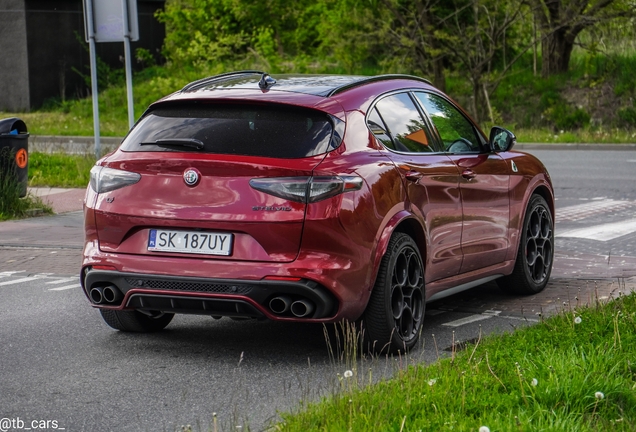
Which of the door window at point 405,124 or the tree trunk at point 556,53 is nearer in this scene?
the door window at point 405,124

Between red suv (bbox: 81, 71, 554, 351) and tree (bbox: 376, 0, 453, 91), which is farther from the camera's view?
tree (bbox: 376, 0, 453, 91)

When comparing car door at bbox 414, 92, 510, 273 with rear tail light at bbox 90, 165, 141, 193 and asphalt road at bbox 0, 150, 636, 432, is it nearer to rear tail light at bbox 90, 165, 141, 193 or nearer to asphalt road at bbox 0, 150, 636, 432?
asphalt road at bbox 0, 150, 636, 432

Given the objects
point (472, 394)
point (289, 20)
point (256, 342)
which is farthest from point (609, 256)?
point (289, 20)

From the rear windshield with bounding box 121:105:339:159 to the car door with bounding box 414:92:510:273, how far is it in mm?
1446

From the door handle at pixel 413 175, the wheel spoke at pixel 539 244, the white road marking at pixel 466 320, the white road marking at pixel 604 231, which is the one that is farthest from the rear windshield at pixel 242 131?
the white road marking at pixel 604 231

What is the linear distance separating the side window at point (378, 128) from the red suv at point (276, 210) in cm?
1

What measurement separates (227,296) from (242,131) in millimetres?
949

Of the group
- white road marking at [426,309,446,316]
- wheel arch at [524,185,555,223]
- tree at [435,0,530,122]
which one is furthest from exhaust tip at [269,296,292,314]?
tree at [435,0,530,122]

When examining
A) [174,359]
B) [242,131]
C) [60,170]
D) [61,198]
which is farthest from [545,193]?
[60,170]

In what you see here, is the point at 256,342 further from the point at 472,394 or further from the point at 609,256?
the point at 609,256

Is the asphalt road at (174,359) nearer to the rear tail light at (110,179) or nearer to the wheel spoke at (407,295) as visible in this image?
the wheel spoke at (407,295)

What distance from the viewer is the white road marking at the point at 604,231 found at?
40.3 feet

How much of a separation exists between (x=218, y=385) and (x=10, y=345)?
5.93 ft

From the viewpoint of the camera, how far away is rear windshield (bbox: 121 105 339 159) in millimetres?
6641
